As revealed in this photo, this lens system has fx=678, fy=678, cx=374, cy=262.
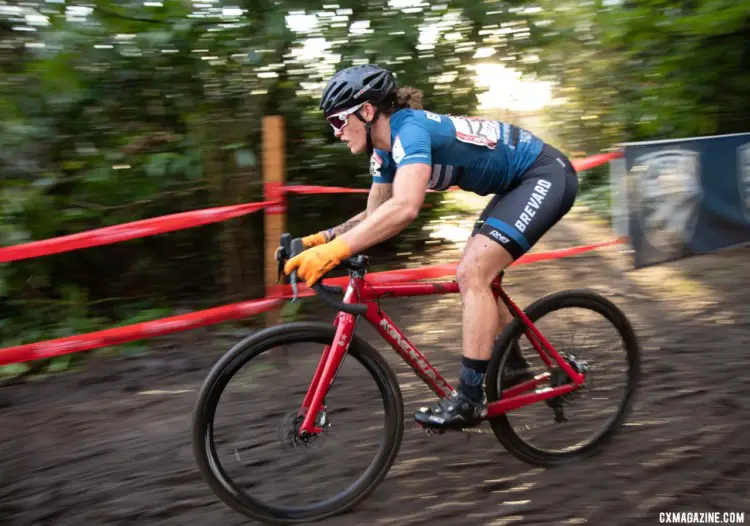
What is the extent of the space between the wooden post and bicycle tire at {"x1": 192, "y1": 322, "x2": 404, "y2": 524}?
179cm

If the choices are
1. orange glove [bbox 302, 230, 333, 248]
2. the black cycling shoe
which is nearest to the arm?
orange glove [bbox 302, 230, 333, 248]

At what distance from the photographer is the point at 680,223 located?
6434 mm

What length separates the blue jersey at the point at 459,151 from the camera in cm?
285

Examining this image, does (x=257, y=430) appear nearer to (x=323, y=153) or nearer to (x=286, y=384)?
(x=286, y=384)

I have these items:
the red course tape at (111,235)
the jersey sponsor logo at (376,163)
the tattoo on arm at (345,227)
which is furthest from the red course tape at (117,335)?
the jersey sponsor logo at (376,163)

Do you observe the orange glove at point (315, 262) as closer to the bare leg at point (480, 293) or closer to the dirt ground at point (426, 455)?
the bare leg at point (480, 293)

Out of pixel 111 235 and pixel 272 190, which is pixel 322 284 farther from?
pixel 111 235

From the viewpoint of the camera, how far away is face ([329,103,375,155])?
295 centimetres

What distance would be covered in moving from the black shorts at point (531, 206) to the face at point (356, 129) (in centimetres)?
68

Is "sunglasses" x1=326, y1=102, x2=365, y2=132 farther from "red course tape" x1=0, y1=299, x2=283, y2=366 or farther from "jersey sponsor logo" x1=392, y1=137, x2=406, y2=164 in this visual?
"red course tape" x1=0, y1=299, x2=283, y2=366

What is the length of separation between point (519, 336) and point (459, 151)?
94 cm

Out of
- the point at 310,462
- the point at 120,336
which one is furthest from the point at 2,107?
the point at 310,462

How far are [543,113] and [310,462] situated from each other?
7650 mm

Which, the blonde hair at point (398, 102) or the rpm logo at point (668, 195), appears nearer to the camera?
the blonde hair at point (398, 102)
